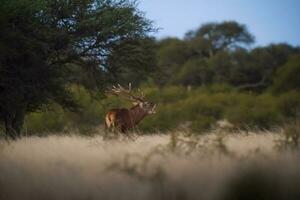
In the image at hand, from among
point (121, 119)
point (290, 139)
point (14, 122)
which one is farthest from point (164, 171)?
point (14, 122)

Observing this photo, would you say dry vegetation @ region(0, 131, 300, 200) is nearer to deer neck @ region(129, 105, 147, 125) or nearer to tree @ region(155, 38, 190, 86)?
deer neck @ region(129, 105, 147, 125)

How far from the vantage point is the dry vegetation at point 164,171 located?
9.88 metres

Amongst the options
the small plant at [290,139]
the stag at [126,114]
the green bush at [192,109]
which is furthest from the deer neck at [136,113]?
the green bush at [192,109]

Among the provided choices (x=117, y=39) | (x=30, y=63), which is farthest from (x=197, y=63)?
(x=30, y=63)

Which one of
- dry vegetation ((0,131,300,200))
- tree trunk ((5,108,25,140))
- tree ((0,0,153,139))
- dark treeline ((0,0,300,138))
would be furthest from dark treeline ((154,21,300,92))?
dry vegetation ((0,131,300,200))

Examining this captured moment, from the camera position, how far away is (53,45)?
2020 centimetres

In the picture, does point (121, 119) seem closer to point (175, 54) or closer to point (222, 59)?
point (222, 59)

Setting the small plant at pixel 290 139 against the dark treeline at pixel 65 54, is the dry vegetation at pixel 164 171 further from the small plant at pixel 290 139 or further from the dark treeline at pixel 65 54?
the dark treeline at pixel 65 54

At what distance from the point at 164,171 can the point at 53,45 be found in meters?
10.5

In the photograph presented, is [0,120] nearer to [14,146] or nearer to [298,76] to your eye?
[14,146]

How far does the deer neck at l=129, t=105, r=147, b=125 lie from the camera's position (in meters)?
19.6

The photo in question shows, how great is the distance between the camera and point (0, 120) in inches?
833

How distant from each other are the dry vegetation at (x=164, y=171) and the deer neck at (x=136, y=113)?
6.09 meters

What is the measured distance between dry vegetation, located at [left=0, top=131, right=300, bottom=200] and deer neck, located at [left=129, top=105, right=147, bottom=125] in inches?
240
